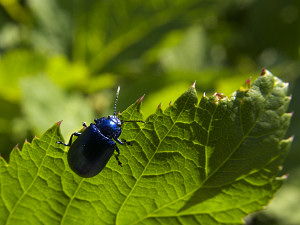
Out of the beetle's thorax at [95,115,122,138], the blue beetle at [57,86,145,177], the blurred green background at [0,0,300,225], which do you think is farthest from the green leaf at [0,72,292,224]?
the blurred green background at [0,0,300,225]

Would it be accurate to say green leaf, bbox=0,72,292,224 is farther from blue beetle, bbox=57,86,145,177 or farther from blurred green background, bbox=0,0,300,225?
blurred green background, bbox=0,0,300,225

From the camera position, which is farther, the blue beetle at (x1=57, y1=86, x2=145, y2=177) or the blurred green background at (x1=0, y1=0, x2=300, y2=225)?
the blurred green background at (x1=0, y1=0, x2=300, y2=225)

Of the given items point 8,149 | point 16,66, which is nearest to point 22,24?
point 16,66

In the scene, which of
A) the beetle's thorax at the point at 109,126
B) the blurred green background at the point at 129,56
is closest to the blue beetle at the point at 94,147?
the beetle's thorax at the point at 109,126

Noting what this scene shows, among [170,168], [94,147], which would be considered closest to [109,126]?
[94,147]

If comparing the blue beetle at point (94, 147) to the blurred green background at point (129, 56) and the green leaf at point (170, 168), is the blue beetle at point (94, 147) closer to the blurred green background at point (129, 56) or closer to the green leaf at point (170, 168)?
the green leaf at point (170, 168)

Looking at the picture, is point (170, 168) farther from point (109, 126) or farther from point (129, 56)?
point (129, 56)

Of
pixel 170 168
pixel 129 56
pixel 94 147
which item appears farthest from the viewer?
pixel 129 56
